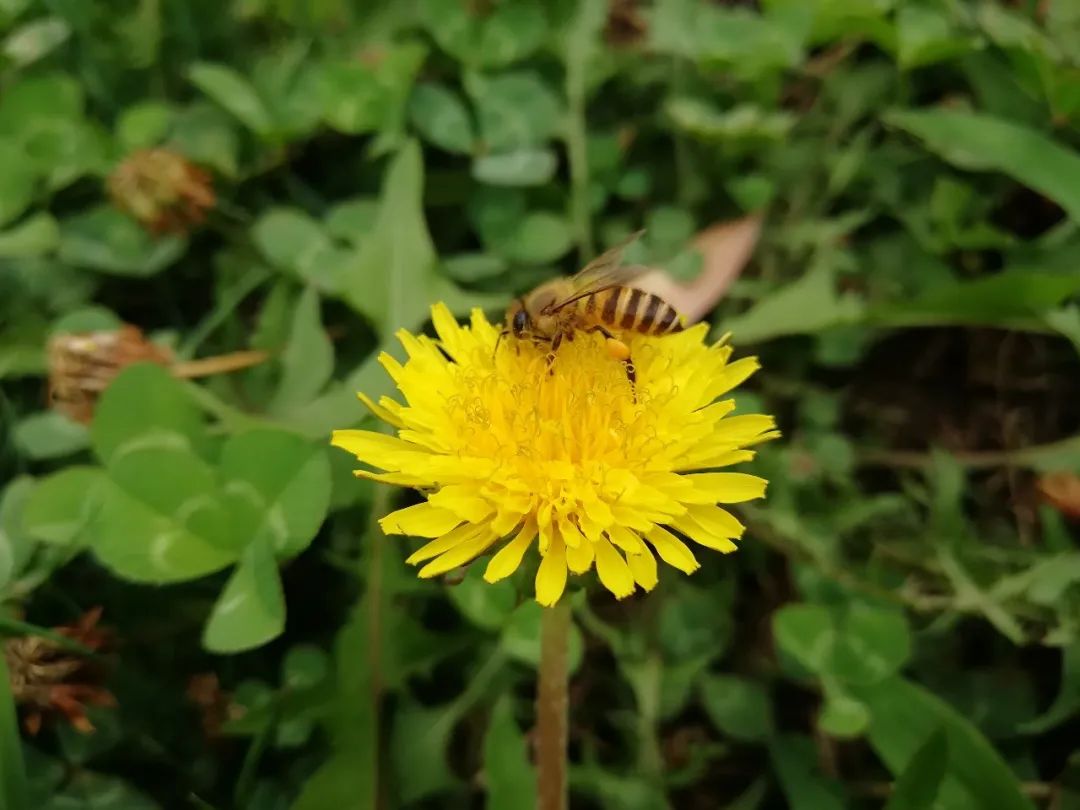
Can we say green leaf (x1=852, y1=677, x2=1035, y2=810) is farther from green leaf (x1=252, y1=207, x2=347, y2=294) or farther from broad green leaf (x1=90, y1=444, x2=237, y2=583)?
green leaf (x1=252, y1=207, x2=347, y2=294)

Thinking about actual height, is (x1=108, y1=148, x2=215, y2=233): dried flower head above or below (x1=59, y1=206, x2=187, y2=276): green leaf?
above

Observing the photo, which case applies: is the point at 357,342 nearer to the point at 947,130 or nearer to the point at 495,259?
the point at 495,259

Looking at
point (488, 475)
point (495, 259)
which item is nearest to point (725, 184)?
point (495, 259)

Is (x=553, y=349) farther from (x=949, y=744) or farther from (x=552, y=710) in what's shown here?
(x=949, y=744)

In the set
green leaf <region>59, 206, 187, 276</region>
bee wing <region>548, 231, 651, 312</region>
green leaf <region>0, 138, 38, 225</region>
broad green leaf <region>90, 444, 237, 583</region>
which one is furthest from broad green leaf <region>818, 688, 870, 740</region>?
green leaf <region>0, 138, 38, 225</region>

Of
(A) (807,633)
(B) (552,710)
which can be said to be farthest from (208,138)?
(A) (807,633)

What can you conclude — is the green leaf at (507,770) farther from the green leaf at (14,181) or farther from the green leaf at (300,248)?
the green leaf at (14,181)
